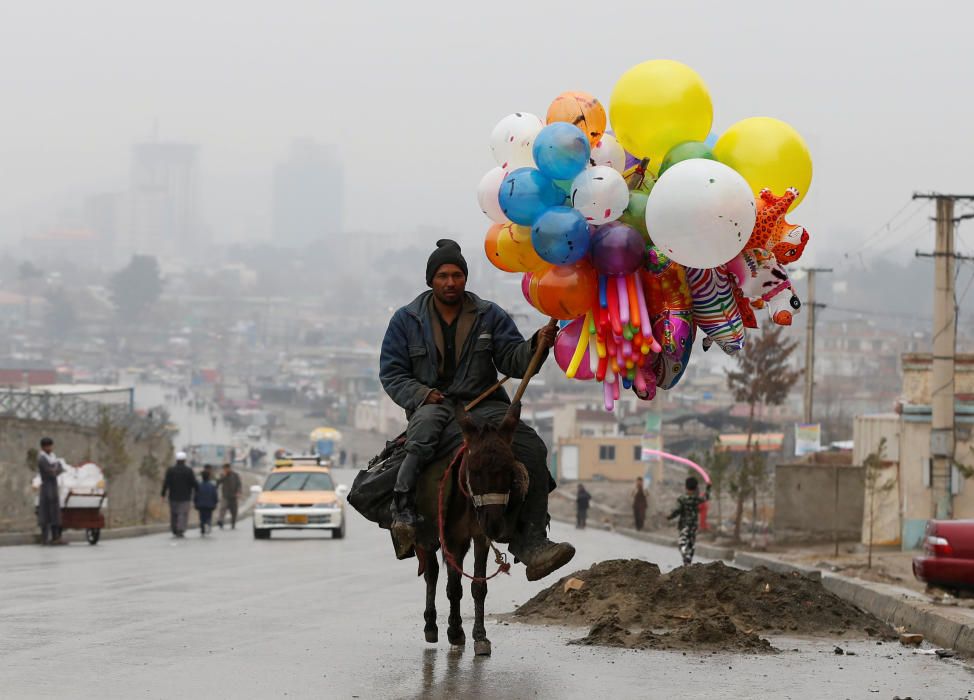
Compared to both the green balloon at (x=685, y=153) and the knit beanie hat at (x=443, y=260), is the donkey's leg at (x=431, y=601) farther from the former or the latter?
the green balloon at (x=685, y=153)

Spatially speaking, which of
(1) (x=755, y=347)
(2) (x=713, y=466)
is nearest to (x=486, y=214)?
(2) (x=713, y=466)

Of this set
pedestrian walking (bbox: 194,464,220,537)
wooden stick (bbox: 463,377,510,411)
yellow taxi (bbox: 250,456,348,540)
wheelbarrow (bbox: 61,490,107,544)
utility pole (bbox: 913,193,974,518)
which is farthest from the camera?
utility pole (bbox: 913,193,974,518)

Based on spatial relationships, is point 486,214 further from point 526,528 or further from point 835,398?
point 835,398

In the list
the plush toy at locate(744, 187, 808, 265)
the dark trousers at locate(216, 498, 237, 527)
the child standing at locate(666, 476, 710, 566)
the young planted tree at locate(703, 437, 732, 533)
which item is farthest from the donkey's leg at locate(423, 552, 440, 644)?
the young planted tree at locate(703, 437, 732, 533)

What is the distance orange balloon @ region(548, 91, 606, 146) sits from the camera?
11.6 m

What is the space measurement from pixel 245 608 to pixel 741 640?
456cm

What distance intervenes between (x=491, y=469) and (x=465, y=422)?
354mm

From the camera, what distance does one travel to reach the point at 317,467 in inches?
1518

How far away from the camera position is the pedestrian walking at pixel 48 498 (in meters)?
28.5

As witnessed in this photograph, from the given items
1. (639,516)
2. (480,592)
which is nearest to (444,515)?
(480,592)

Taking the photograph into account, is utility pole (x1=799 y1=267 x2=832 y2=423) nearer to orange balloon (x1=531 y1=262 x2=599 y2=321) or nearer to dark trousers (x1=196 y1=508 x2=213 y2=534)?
dark trousers (x1=196 y1=508 x2=213 y2=534)

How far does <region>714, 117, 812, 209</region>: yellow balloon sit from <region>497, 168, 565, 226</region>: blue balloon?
3.65ft

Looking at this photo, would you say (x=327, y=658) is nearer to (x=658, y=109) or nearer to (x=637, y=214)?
(x=637, y=214)

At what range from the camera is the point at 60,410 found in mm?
46000
